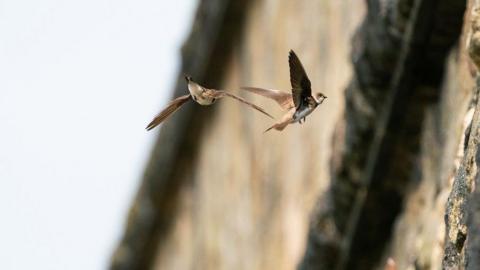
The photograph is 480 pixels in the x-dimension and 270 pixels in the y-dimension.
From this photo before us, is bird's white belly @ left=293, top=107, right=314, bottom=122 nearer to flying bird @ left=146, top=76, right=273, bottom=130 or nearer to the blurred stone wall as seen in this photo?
flying bird @ left=146, top=76, right=273, bottom=130

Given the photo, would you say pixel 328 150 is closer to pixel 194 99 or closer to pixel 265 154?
pixel 265 154

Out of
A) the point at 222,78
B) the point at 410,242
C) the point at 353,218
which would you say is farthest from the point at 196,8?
the point at 410,242

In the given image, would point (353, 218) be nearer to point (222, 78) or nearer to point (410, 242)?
point (410, 242)

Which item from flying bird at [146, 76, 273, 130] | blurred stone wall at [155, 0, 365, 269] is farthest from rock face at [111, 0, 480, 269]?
flying bird at [146, 76, 273, 130]

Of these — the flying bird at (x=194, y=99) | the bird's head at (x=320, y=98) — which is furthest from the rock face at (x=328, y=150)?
the flying bird at (x=194, y=99)

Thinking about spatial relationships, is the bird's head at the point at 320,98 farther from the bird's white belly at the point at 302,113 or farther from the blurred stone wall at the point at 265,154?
the blurred stone wall at the point at 265,154

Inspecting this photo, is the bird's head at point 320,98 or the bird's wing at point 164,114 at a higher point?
the bird's wing at point 164,114
